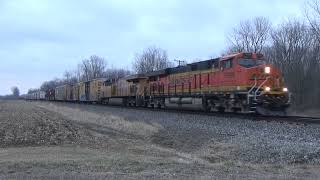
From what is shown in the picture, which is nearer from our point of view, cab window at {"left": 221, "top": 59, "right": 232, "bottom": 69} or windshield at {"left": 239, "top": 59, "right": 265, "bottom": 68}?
windshield at {"left": 239, "top": 59, "right": 265, "bottom": 68}

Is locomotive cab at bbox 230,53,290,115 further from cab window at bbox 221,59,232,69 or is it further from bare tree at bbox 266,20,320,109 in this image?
bare tree at bbox 266,20,320,109

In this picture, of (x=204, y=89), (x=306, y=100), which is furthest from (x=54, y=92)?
(x=204, y=89)

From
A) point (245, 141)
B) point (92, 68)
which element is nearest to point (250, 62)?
point (245, 141)

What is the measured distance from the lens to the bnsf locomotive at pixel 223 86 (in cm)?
2708

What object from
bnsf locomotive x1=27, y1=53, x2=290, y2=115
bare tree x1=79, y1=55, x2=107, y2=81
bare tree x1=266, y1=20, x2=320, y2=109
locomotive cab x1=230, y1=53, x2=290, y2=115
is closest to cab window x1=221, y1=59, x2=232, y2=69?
bnsf locomotive x1=27, y1=53, x2=290, y2=115

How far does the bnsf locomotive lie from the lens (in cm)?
2708

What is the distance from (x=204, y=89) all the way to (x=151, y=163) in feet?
73.3

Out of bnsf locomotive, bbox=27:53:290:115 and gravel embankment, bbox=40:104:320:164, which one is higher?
bnsf locomotive, bbox=27:53:290:115

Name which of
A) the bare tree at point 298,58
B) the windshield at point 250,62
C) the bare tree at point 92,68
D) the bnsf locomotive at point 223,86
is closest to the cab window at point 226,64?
the bnsf locomotive at point 223,86

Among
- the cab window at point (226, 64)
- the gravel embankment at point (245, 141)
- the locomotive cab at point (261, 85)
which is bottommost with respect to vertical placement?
the gravel embankment at point (245, 141)

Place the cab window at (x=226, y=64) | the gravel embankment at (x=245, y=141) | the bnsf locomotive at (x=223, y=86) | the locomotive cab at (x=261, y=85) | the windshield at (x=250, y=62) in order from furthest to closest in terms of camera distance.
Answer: the cab window at (x=226, y=64)
the windshield at (x=250, y=62)
the bnsf locomotive at (x=223, y=86)
the locomotive cab at (x=261, y=85)
the gravel embankment at (x=245, y=141)

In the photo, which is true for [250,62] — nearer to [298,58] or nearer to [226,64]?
[226,64]

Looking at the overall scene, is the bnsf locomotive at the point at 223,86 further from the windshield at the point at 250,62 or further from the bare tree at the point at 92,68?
the bare tree at the point at 92,68

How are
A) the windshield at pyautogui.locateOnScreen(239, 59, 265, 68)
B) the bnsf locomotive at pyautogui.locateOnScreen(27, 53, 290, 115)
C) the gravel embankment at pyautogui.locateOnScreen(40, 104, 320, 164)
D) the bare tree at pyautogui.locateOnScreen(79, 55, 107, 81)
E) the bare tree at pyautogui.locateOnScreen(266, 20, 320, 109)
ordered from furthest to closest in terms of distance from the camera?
1. the bare tree at pyautogui.locateOnScreen(79, 55, 107, 81)
2. the bare tree at pyautogui.locateOnScreen(266, 20, 320, 109)
3. the windshield at pyautogui.locateOnScreen(239, 59, 265, 68)
4. the bnsf locomotive at pyautogui.locateOnScreen(27, 53, 290, 115)
5. the gravel embankment at pyautogui.locateOnScreen(40, 104, 320, 164)
